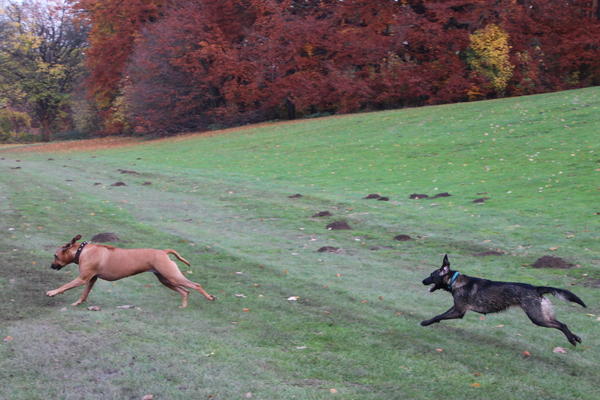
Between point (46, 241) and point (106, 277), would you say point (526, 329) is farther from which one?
point (46, 241)

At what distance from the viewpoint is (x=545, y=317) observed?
6.45 m

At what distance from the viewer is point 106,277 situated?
307 inches

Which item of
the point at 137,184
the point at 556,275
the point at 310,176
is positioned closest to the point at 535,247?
the point at 556,275

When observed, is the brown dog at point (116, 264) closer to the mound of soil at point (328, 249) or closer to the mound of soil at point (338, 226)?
the mound of soil at point (328, 249)

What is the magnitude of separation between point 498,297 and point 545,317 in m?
0.53

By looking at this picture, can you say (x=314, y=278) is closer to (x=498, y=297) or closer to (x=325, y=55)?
(x=498, y=297)

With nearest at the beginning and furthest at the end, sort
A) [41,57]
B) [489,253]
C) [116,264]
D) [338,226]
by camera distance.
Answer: [116,264] < [489,253] < [338,226] < [41,57]

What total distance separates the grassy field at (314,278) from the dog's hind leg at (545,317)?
0.69 ft

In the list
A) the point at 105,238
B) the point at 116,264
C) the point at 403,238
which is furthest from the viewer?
the point at 403,238

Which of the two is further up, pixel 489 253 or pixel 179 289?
pixel 179 289

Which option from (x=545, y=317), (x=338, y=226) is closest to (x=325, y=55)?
(x=338, y=226)

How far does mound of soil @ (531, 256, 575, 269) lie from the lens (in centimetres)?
1007

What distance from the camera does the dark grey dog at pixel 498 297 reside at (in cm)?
645

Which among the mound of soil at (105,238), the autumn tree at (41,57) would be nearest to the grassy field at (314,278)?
the mound of soil at (105,238)
